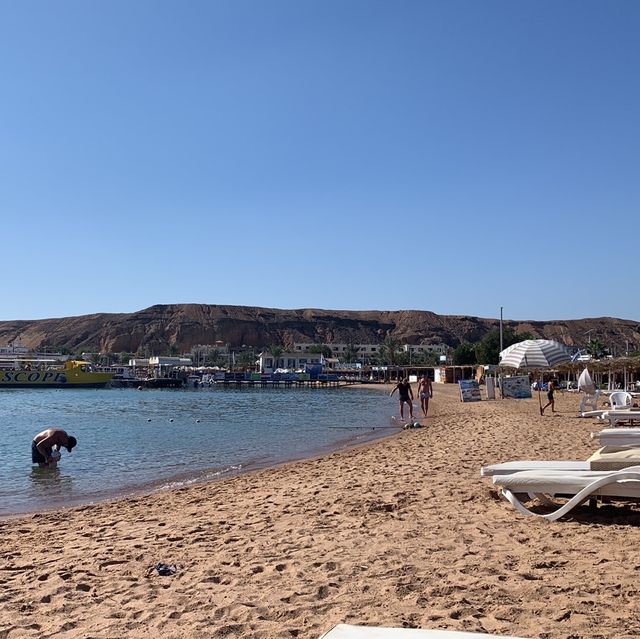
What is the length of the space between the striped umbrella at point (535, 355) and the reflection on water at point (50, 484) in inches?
565

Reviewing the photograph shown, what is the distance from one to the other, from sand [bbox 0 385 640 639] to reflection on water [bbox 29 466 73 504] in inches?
96.0

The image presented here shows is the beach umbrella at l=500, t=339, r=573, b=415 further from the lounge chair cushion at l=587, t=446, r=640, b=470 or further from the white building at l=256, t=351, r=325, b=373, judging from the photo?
the white building at l=256, t=351, r=325, b=373

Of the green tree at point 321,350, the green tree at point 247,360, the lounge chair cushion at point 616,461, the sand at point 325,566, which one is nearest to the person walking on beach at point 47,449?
the sand at point 325,566

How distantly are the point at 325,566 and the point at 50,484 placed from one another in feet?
30.3

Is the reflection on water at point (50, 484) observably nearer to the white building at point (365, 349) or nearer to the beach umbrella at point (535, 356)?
the beach umbrella at point (535, 356)

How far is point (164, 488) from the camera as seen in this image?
38.6 feet

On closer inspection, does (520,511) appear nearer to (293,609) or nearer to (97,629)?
(293,609)

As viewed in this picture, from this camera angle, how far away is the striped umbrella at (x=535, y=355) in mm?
21750

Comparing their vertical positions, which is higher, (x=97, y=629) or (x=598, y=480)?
(x=598, y=480)

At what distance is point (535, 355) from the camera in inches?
863

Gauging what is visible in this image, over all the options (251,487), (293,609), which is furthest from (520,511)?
(251,487)

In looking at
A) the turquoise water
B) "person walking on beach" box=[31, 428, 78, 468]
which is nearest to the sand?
the turquoise water

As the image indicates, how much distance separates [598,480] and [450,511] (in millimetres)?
1529

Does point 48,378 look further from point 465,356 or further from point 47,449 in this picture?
point 47,449
